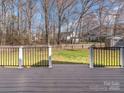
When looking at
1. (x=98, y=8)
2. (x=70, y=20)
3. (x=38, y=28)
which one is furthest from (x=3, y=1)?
(x=98, y=8)

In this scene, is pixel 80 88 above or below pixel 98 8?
below

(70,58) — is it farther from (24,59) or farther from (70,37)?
(70,37)

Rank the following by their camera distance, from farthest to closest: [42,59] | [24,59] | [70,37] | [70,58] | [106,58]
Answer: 1. [70,37]
2. [70,58]
3. [42,59]
4. [24,59]
5. [106,58]

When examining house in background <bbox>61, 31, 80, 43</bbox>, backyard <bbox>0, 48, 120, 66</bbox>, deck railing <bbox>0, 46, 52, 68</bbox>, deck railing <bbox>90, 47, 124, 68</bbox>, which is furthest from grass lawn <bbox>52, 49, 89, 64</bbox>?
house in background <bbox>61, 31, 80, 43</bbox>

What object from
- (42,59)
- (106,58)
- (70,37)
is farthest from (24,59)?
(70,37)

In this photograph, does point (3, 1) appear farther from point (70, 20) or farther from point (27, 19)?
point (70, 20)

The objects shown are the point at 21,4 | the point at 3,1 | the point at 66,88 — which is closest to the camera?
the point at 66,88

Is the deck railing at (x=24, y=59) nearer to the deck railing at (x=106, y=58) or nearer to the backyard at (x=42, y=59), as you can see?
the backyard at (x=42, y=59)

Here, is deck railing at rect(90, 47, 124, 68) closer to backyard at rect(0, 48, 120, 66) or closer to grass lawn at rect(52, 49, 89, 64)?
backyard at rect(0, 48, 120, 66)

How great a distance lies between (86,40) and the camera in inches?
1710

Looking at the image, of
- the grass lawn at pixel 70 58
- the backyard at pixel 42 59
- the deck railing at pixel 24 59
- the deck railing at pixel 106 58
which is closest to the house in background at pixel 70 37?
the grass lawn at pixel 70 58

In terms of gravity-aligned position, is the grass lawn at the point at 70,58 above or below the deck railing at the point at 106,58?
below

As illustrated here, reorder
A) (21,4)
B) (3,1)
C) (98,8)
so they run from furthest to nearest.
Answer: (98,8), (21,4), (3,1)

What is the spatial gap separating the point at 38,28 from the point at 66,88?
34.4 metres
